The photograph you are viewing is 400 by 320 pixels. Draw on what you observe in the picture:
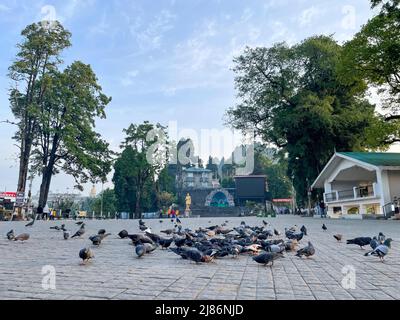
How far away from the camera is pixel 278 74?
3691 centimetres

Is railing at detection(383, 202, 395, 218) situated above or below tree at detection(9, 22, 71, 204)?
below

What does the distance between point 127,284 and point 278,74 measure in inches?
1432

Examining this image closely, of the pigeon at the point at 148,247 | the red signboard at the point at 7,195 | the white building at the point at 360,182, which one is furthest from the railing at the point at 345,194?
the red signboard at the point at 7,195

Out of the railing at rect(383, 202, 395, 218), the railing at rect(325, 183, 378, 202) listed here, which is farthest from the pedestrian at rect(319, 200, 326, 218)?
the railing at rect(383, 202, 395, 218)

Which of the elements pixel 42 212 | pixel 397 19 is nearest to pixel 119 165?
pixel 42 212

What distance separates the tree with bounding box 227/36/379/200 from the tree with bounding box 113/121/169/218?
24293 mm

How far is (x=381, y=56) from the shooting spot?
78.5 feet

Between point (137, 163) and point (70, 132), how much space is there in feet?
71.5

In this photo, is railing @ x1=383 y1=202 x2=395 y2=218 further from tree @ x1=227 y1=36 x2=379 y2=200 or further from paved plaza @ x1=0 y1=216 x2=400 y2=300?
paved plaza @ x1=0 y1=216 x2=400 y2=300

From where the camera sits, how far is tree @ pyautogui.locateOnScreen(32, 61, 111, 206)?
3666 cm

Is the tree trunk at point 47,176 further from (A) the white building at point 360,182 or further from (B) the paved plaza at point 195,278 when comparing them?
(B) the paved plaza at point 195,278

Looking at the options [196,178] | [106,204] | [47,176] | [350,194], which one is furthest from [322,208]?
[196,178]

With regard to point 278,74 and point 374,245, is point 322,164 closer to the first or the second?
point 278,74
